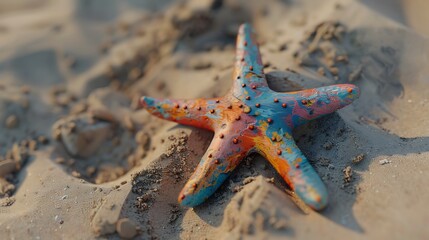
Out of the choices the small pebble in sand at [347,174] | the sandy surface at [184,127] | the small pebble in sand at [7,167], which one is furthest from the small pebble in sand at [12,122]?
the small pebble in sand at [347,174]

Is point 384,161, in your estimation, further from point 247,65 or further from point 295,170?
point 247,65

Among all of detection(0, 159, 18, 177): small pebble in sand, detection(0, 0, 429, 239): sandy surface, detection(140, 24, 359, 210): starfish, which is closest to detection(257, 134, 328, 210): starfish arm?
detection(140, 24, 359, 210): starfish

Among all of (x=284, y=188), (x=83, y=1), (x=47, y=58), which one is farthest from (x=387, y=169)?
(x=83, y=1)

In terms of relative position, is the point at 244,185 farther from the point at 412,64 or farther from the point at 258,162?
the point at 412,64

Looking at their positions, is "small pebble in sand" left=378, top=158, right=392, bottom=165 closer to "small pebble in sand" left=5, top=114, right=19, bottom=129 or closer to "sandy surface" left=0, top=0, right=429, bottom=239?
"sandy surface" left=0, top=0, right=429, bottom=239

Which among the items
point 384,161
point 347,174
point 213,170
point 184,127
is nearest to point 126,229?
point 213,170

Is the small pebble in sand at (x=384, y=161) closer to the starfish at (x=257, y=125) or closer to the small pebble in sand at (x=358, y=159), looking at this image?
the small pebble in sand at (x=358, y=159)
